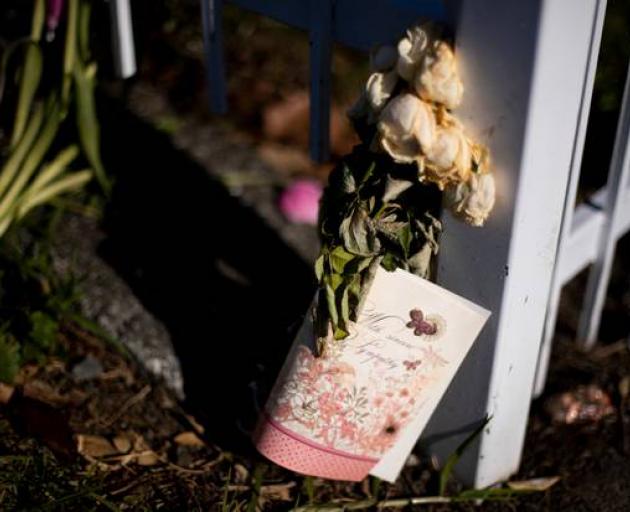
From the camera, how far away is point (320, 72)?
1.60 meters

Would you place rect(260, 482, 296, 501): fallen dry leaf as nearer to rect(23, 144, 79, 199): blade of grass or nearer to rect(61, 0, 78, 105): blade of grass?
rect(23, 144, 79, 199): blade of grass

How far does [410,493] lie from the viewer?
1647mm

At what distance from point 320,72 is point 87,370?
0.74 meters

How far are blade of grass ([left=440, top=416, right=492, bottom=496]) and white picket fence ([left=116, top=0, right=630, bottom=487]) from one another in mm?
21

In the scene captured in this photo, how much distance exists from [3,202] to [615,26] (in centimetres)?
173

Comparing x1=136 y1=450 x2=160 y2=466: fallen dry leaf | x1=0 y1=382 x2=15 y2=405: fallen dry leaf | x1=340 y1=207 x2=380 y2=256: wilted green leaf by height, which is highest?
x1=340 y1=207 x2=380 y2=256: wilted green leaf

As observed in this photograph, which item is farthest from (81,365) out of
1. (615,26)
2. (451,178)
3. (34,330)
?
(615,26)

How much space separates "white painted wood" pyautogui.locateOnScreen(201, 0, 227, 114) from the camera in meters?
1.78

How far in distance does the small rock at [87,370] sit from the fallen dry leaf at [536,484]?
2.68ft

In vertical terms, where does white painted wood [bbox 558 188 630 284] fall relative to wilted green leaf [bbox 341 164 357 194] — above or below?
below

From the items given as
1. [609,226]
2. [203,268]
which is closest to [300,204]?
[203,268]

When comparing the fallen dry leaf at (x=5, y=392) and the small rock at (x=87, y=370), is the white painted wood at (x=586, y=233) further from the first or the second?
the fallen dry leaf at (x=5, y=392)

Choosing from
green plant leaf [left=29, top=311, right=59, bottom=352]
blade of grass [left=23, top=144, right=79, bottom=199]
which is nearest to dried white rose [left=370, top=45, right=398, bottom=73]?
green plant leaf [left=29, top=311, right=59, bottom=352]

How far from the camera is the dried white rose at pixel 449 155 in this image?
1204mm
